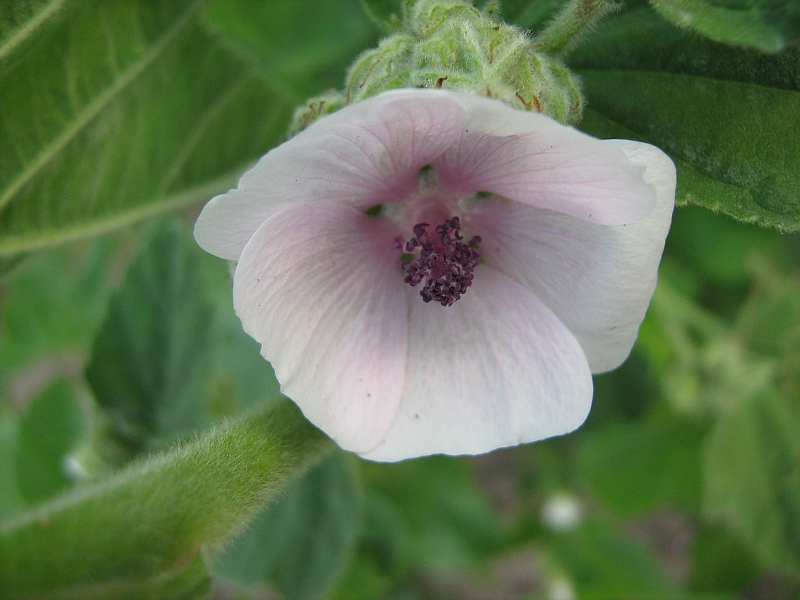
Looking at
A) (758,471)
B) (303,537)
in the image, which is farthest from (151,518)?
(758,471)

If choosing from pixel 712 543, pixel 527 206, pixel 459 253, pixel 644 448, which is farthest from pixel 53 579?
pixel 712 543

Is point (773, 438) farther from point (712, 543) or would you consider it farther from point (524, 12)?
point (524, 12)

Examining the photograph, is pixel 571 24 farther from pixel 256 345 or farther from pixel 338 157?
pixel 256 345

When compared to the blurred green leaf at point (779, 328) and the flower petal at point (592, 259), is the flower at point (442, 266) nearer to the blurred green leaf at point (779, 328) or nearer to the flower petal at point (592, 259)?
the flower petal at point (592, 259)

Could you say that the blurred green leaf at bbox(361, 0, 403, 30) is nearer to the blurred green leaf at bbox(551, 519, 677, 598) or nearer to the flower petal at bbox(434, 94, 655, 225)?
the flower petal at bbox(434, 94, 655, 225)

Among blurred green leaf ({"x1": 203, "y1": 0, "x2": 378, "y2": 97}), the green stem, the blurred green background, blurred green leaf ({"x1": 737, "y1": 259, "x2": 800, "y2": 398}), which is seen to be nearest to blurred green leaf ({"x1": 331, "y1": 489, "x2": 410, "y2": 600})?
the blurred green background

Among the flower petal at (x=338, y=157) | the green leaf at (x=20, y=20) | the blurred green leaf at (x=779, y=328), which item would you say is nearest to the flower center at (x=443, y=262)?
the flower petal at (x=338, y=157)
